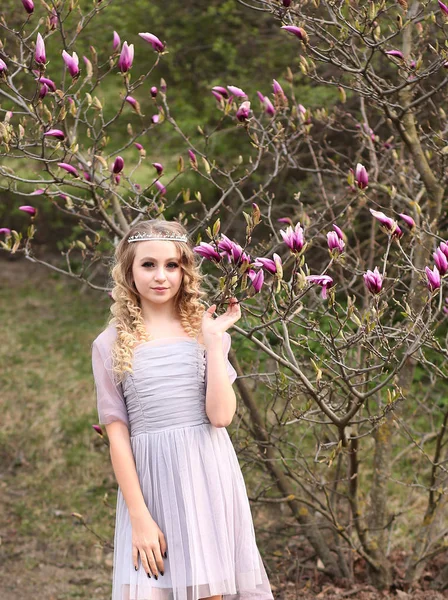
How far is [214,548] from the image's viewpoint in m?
2.41

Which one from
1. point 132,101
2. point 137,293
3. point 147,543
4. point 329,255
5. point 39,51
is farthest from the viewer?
point 329,255

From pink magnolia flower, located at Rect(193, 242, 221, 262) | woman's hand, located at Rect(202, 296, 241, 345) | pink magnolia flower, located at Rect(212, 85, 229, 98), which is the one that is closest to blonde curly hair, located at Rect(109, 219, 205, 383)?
woman's hand, located at Rect(202, 296, 241, 345)

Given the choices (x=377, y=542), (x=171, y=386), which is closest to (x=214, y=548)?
(x=171, y=386)

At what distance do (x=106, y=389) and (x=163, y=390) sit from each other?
0.54 ft

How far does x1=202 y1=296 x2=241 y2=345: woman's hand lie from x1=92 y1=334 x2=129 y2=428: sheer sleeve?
29 centimetres

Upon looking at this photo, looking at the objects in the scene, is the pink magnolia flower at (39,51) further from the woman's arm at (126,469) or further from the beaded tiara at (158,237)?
the woman's arm at (126,469)

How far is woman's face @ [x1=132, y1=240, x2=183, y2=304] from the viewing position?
2465 millimetres

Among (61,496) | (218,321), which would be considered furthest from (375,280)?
(61,496)

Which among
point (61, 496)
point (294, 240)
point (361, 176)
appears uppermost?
point (361, 176)

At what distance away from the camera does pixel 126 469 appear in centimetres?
239

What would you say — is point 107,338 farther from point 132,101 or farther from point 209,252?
point 132,101

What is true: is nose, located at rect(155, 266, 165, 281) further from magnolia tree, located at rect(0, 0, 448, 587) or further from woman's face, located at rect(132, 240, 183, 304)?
magnolia tree, located at rect(0, 0, 448, 587)

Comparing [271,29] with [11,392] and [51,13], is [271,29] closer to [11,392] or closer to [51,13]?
[11,392]

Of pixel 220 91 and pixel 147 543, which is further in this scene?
pixel 220 91
